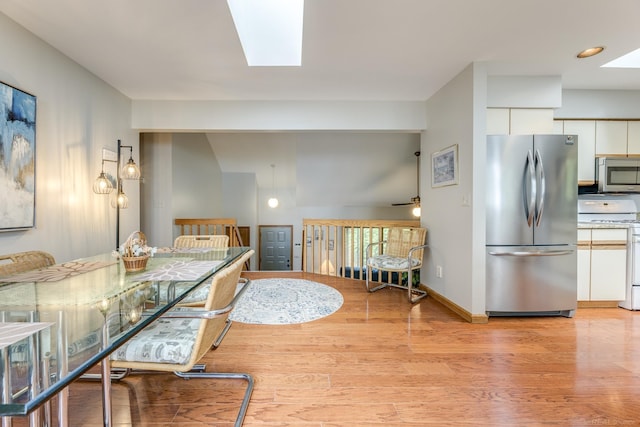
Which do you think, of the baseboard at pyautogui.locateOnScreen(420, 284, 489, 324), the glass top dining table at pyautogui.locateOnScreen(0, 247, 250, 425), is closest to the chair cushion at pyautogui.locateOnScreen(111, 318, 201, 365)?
the glass top dining table at pyautogui.locateOnScreen(0, 247, 250, 425)

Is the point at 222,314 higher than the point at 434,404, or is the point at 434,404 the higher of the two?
the point at 222,314

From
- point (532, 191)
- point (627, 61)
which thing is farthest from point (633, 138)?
point (532, 191)

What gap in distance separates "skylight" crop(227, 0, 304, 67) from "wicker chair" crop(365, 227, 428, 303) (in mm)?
2385

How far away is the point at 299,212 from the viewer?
25.8ft

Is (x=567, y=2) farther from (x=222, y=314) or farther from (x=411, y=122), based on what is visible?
(x=222, y=314)

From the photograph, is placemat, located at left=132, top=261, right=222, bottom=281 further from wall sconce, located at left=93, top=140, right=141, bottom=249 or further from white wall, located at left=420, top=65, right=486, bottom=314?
white wall, located at left=420, top=65, right=486, bottom=314

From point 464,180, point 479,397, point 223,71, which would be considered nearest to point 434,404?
point 479,397

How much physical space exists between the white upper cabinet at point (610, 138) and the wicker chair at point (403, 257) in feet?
7.40

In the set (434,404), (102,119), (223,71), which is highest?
(223,71)

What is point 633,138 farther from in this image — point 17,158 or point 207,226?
point 17,158

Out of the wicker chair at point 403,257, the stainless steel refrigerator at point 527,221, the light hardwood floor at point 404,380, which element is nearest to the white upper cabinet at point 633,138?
the stainless steel refrigerator at point 527,221

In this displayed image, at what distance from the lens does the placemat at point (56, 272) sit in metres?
1.51

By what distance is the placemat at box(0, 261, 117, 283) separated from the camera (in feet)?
4.96

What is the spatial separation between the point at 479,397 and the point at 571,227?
6.95ft
